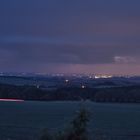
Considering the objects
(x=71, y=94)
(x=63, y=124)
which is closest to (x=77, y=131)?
(x=63, y=124)

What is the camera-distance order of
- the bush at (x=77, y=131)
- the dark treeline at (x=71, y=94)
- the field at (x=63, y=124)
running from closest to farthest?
1. the bush at (x=77, y=131)
2. the field at (x=63, y=124)
3. the dark treeline at (x=71, y=94)

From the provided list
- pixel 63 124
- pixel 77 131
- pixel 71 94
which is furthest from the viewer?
pixel 71 94

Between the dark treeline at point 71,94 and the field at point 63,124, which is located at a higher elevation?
the dark treeline at point 71,94

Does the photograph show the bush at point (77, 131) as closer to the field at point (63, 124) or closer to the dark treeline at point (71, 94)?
the field at point (63, 124)

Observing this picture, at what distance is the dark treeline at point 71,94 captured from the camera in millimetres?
174250

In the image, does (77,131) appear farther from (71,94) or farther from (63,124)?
(71,94)

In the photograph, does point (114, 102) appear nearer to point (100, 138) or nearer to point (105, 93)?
point (105, 93)

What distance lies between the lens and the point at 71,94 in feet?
599

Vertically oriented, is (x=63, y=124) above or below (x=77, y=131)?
below

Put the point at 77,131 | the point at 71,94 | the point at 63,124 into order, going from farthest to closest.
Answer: the point at 71,94 < the point at 63,124 < the point at 77,131

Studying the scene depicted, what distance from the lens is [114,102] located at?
168750mm

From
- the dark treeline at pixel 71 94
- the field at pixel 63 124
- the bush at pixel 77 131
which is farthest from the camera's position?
the dark treeline at pixel 71 94

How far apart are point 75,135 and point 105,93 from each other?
168002 millimetres

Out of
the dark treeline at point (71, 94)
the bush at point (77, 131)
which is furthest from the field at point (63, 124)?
the dark treeline at point (71, 94)
